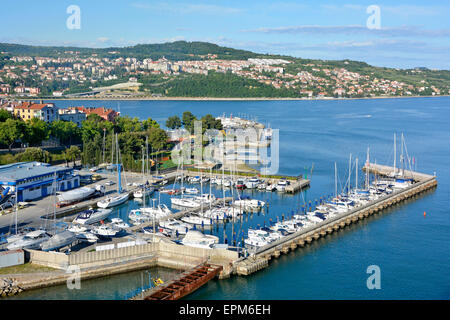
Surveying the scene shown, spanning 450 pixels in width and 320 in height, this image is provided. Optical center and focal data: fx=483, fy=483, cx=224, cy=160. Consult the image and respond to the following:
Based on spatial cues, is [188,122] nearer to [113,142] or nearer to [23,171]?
[113,142]

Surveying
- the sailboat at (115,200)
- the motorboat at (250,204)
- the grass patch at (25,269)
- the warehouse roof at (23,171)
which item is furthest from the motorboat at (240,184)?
the grass patch at (25,269)

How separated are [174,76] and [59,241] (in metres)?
104

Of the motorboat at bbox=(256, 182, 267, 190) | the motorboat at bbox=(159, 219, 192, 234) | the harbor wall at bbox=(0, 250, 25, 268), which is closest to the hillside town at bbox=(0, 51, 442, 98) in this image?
the motorboat at bbox=(256, 182, 267, 190)

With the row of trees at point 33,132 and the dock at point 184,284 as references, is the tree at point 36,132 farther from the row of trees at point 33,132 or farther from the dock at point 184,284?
the dock at point 184,284

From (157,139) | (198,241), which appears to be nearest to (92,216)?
(198,241)

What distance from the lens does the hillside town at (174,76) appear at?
334 ft

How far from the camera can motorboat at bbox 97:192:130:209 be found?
18.4 metres

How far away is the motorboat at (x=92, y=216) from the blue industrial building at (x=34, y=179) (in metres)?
2.59

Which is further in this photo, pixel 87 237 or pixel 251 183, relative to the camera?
pixel 251 183

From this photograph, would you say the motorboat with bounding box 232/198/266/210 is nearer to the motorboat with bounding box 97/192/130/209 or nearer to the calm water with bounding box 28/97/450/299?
the calm water with bounding box 28/97/450/299

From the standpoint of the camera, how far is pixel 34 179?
18734 mm

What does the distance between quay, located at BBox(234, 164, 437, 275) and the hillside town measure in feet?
256

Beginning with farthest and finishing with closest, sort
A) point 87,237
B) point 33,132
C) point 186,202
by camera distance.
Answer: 1. point 33,132
2. point 186,202
3. point 87,237
